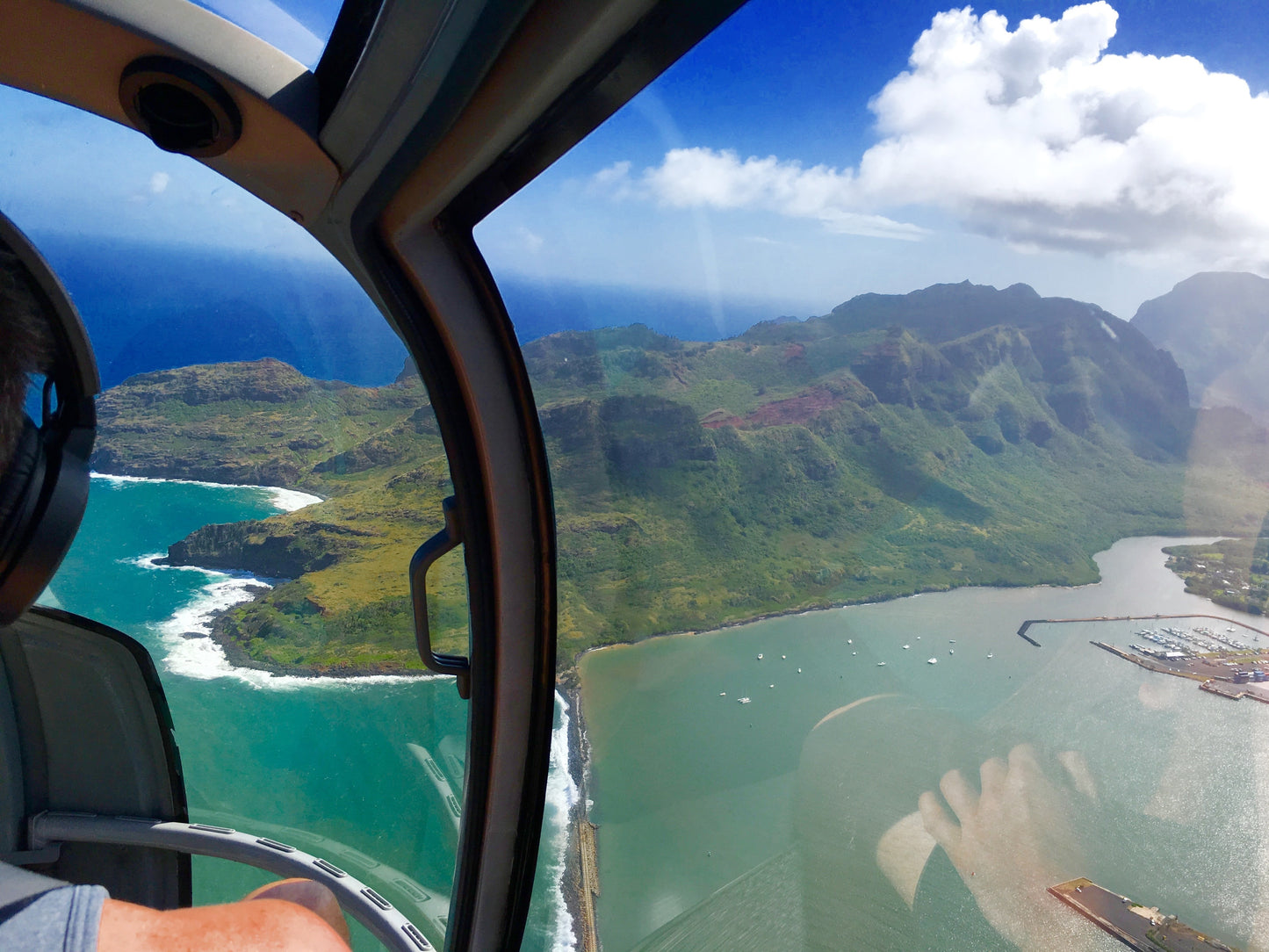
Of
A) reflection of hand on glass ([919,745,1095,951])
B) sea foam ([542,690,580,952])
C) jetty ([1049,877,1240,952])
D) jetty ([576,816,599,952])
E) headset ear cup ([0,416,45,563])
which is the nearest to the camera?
headset ear cup ([0,416,45,563])

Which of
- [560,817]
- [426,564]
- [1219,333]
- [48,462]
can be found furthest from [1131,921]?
[48,462]

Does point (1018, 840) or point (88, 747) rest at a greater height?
point (88, 747)

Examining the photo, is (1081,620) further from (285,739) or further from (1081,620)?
(285,739)

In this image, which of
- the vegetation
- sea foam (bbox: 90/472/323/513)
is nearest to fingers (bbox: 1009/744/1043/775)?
the vegetation

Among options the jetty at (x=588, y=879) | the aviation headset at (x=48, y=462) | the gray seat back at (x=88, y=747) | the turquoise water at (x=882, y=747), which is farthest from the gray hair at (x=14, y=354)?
the jetty at (x=588, y=879)

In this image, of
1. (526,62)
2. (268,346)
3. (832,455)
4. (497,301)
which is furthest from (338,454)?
(832,455)

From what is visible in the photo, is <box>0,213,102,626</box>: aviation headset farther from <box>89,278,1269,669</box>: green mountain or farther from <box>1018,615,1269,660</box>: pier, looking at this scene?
<box>1018,615,1269,660</box>: pier
